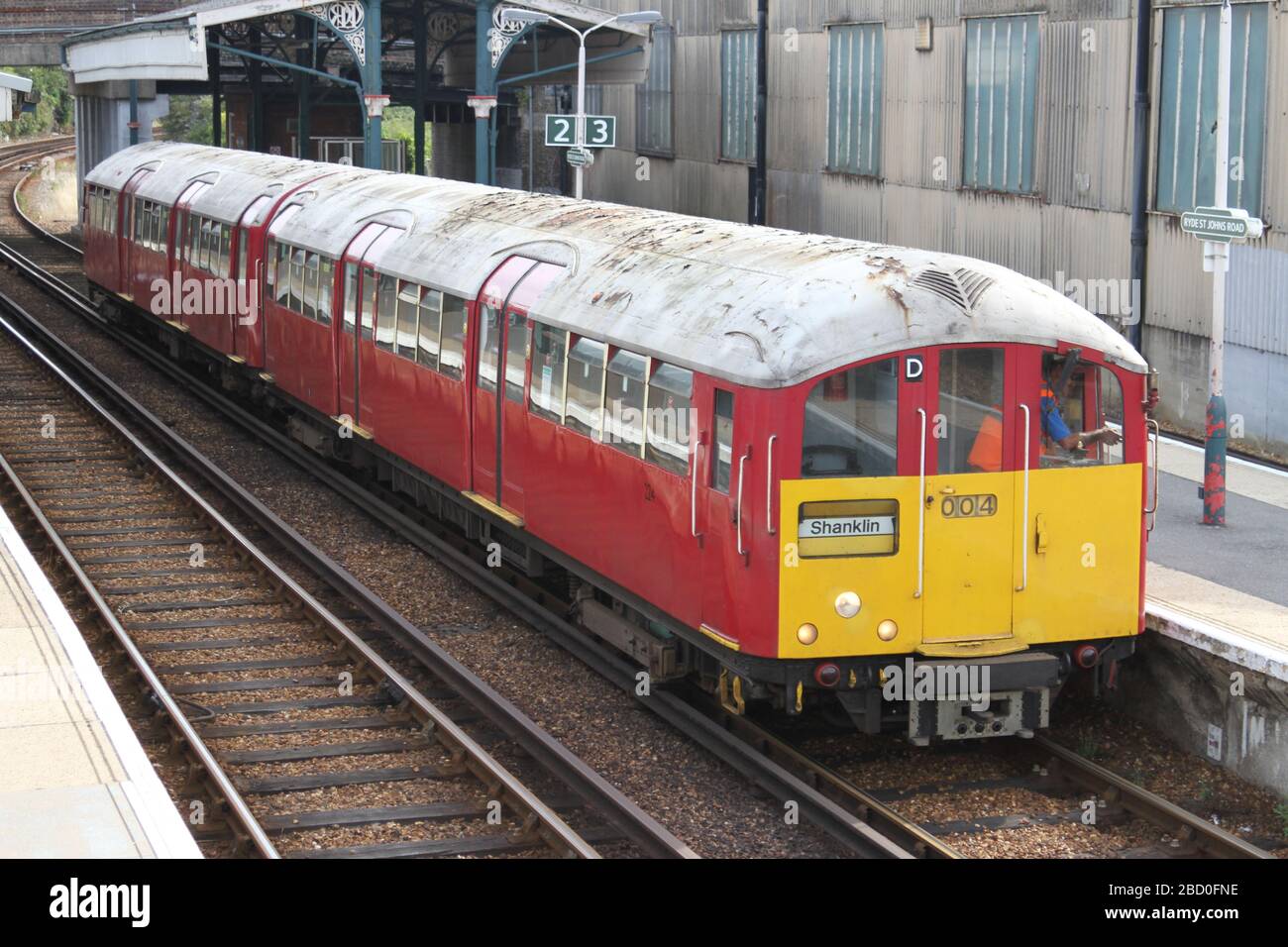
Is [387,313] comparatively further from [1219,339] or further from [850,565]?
[850,565]

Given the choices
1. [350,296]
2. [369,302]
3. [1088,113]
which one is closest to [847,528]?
[369,302]

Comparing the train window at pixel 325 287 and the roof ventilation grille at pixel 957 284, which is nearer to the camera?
the roof ventilation grille at pixel 957 284

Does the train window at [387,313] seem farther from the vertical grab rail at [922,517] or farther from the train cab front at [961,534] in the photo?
the vertical grab rail at [922,517]

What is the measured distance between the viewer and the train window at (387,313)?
16.4 meters

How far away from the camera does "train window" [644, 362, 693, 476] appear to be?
1066 cm

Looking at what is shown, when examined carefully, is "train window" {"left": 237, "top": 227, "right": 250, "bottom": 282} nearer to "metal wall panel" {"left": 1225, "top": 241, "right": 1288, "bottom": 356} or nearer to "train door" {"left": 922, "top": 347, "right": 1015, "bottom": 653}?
"metal wall panel" {"left": 1225, "top": 241, "right": 1288, "bottom": 356}

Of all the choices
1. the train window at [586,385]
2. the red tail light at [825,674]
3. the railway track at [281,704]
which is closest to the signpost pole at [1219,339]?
the train window at [586,385]

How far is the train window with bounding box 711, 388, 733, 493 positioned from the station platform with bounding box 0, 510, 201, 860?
11.3ft

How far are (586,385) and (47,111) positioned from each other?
3593 inches

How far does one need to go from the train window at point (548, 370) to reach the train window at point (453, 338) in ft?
5.08

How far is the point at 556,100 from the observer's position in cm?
4778

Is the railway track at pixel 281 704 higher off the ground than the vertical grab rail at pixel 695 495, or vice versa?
the vertical grab rail at pixel 695 495

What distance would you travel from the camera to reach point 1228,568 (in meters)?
13.0

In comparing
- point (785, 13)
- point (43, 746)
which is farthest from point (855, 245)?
point (785, 13)
